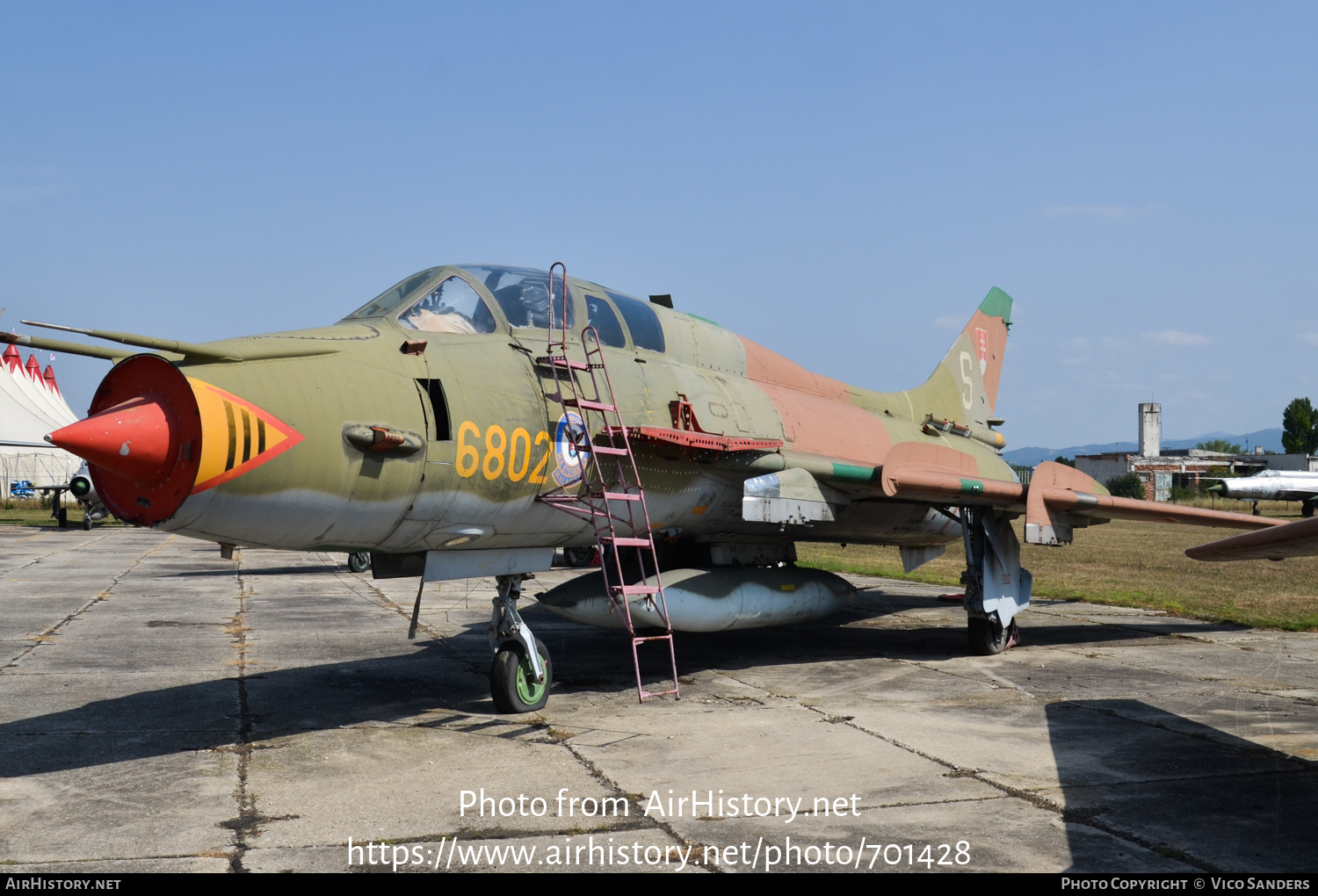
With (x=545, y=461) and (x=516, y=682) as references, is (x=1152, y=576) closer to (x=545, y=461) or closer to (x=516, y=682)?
(x=516, y=682)

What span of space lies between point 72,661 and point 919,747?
8.51 metres

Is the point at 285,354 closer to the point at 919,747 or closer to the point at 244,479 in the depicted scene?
the point at 244,479

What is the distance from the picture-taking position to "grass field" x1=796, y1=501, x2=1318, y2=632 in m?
15.5

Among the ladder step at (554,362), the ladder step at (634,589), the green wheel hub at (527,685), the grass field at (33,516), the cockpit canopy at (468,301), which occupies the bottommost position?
the grass field at (33,516)

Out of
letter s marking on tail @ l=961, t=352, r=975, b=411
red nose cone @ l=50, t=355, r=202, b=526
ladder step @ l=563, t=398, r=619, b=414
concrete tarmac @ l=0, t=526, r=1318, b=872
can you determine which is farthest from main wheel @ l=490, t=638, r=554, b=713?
letter s marking on tail @ l=961, t=352, r=975, b=411

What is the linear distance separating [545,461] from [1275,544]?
4.79 meters

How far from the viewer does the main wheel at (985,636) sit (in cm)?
1150

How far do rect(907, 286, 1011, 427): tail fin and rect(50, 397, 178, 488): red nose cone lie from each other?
1076 centimetres

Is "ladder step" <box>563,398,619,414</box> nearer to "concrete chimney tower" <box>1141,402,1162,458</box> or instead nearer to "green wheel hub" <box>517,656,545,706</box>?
"green wheel hub" <box>517,656,545,706</box>

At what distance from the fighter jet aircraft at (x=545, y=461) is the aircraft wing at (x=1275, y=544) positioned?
390 cm

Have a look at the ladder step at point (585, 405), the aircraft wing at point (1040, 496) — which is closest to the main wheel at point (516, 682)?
the ladder step at point (585, 405)

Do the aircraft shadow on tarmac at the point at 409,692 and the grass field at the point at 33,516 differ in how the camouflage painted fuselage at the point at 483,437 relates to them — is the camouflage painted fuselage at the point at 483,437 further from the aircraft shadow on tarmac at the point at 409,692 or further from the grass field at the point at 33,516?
the grass field at the point at 33,516

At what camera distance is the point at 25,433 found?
220 ft
